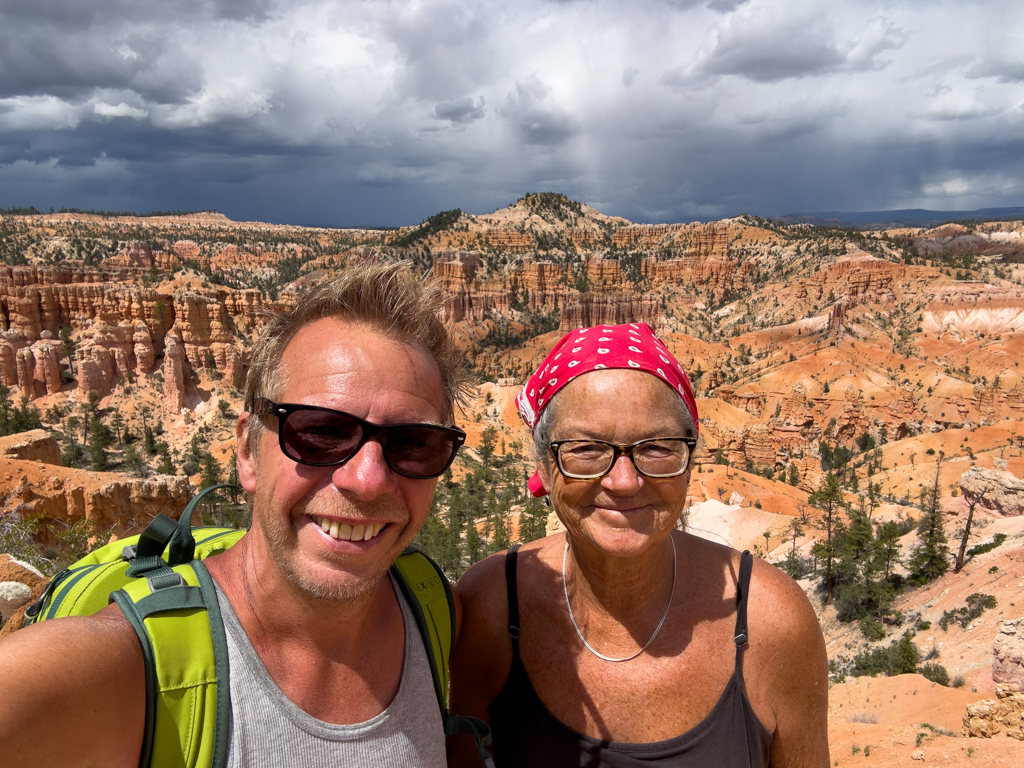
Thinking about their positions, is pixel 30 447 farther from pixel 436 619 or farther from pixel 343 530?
pixel 343 530

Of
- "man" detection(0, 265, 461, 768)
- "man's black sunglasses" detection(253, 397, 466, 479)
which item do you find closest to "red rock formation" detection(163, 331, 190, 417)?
"man" detection(0, 265, 461, 768)

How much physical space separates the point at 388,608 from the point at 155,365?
4223cm

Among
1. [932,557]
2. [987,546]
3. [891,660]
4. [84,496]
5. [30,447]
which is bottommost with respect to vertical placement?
[891,660]

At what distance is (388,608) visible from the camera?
7.50 ft

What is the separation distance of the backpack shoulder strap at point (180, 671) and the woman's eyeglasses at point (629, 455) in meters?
1.36

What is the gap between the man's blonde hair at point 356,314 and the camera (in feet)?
6.84

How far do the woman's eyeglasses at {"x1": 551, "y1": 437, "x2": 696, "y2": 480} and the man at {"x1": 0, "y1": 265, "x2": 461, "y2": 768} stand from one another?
507 mm

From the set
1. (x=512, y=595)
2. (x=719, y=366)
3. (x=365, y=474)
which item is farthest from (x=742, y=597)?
(x=719, y=366)

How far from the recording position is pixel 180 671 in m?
1.52

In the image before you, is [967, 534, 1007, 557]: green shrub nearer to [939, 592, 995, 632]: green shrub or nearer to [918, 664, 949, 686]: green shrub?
[939, 592, 995, 632]: green shrub

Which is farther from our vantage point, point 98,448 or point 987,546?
point 98,448

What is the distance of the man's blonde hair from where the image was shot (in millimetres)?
2084

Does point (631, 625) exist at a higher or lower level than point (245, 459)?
lower

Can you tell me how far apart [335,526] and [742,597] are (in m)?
1.70
